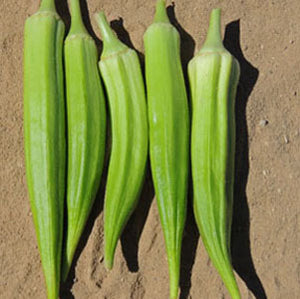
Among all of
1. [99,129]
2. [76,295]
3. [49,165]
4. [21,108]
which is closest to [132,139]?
[99,129]

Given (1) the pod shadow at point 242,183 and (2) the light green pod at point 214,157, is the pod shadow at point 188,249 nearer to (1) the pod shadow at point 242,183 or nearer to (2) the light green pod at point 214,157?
(2) the light green pod at point 214,157

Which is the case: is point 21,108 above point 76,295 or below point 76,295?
above

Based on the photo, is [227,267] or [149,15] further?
[149,15]

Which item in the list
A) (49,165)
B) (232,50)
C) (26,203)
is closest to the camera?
(49,165)

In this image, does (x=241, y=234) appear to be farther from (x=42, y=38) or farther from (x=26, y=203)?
(x=42, y=38)

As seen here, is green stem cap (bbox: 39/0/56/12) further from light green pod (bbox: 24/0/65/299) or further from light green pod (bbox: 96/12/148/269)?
light green pod (bbox: 96/12/148/269)

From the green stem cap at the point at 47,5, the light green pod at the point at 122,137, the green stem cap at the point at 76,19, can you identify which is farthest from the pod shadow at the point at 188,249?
the green stem cap at the point at 47,5

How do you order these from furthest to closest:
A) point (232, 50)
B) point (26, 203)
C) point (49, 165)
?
point (232, 50)
point (26, 203)
point (49, 165)
